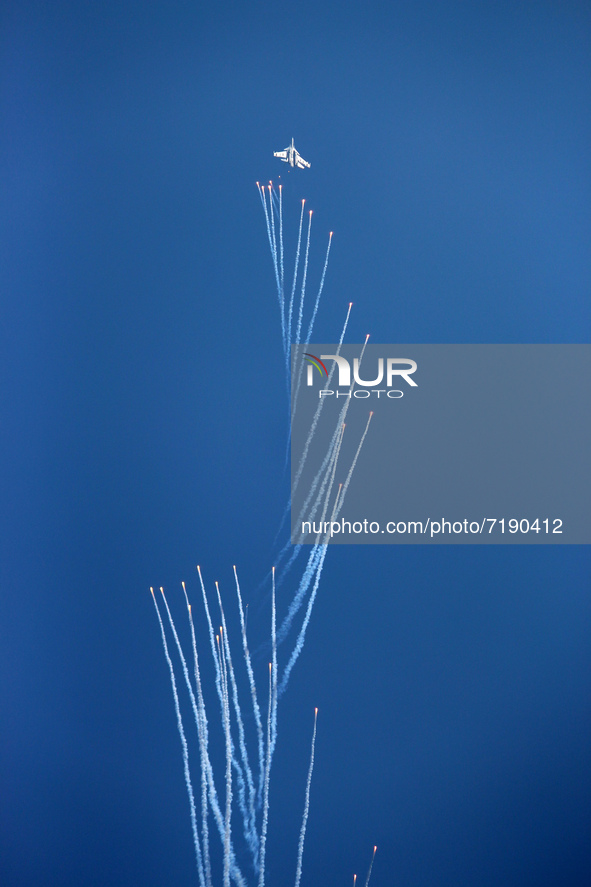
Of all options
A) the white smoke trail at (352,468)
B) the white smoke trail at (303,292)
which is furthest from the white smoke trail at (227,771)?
the white smoke trail at (303,292)

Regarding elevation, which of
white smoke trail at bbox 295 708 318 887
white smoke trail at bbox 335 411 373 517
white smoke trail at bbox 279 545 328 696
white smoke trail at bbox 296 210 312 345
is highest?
white smoke trail at bbox 296 210 312 345

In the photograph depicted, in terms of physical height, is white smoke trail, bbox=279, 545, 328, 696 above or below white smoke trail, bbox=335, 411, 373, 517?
below

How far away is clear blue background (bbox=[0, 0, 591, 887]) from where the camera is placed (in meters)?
2.27

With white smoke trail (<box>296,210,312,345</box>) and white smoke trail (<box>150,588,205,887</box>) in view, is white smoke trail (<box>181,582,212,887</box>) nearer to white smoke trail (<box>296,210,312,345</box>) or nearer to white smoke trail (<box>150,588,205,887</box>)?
white smoke trail (<box>150,588,205,887</box>)

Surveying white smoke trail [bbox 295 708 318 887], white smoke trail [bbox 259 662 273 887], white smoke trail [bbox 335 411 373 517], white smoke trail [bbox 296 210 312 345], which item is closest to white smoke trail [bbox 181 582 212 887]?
white smoke trail [bbox 259 662 273 887]

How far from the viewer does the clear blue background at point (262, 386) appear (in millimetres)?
2271

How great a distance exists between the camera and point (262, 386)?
2.29 metres

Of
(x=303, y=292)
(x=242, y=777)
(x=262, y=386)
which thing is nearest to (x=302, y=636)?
(x=242, y=777)

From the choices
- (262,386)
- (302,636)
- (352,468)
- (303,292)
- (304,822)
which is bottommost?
(304,822)

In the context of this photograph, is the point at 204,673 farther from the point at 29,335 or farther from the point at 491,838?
the point at 29,335

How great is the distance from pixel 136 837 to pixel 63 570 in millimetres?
890

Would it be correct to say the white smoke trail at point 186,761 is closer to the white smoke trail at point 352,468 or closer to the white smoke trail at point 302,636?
the white smoke trail at point 302,636

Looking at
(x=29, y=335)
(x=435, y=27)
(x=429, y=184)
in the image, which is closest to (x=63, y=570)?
(x=29, y=335)

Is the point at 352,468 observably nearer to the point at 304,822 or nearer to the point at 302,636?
the point at 302,636
